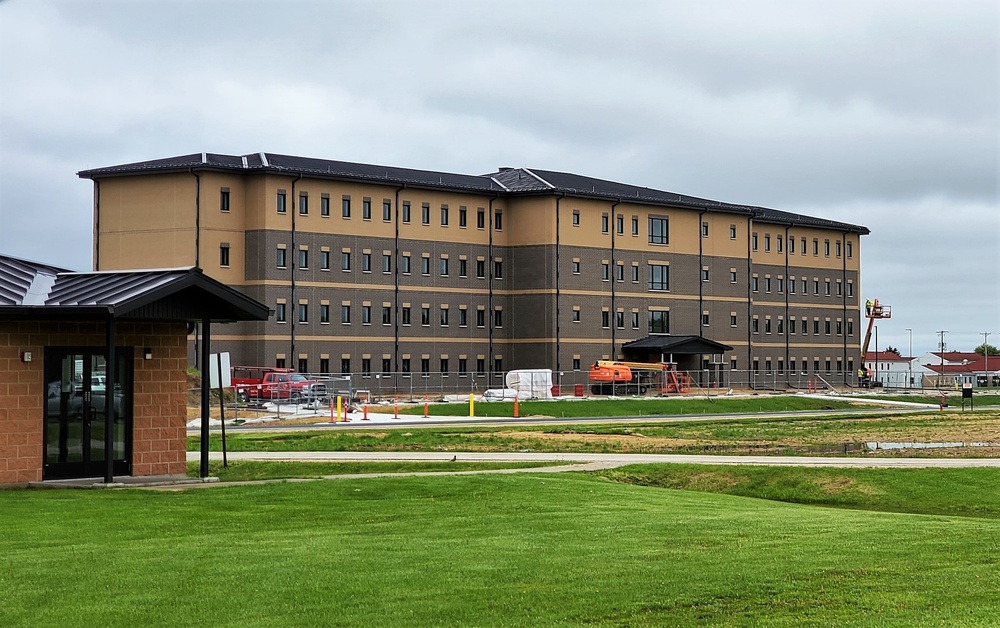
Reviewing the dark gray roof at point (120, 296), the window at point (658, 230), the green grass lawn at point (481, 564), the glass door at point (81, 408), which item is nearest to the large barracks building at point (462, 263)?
the window at point (658, 230)

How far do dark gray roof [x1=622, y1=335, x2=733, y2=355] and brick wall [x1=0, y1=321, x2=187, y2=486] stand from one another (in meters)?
67.0

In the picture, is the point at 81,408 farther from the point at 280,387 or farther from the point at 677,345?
the point at 677,345

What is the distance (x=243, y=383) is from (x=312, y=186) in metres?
15.2

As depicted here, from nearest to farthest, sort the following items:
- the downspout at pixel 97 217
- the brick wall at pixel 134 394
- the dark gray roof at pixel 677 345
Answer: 1. the brick wall at pixel 134 394
2. the downspout at pixel 97 217
3. the dark gray roof at pixel 677 345

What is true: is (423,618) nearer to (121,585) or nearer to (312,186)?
(121,585)

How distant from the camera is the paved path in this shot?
29.5 m

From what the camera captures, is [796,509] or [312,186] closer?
[796,509]

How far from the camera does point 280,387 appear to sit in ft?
225

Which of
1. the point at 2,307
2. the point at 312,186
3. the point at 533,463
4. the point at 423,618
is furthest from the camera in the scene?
the point at 312,186

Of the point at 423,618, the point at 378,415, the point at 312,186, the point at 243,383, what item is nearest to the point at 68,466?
the point at 423,618

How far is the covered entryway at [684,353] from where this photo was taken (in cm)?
9119

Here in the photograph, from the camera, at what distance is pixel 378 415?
6041cm

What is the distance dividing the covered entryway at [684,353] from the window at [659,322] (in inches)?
43.6

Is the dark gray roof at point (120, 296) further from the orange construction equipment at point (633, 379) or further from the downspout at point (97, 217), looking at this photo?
the orange construction equipment at point (633, 379)
